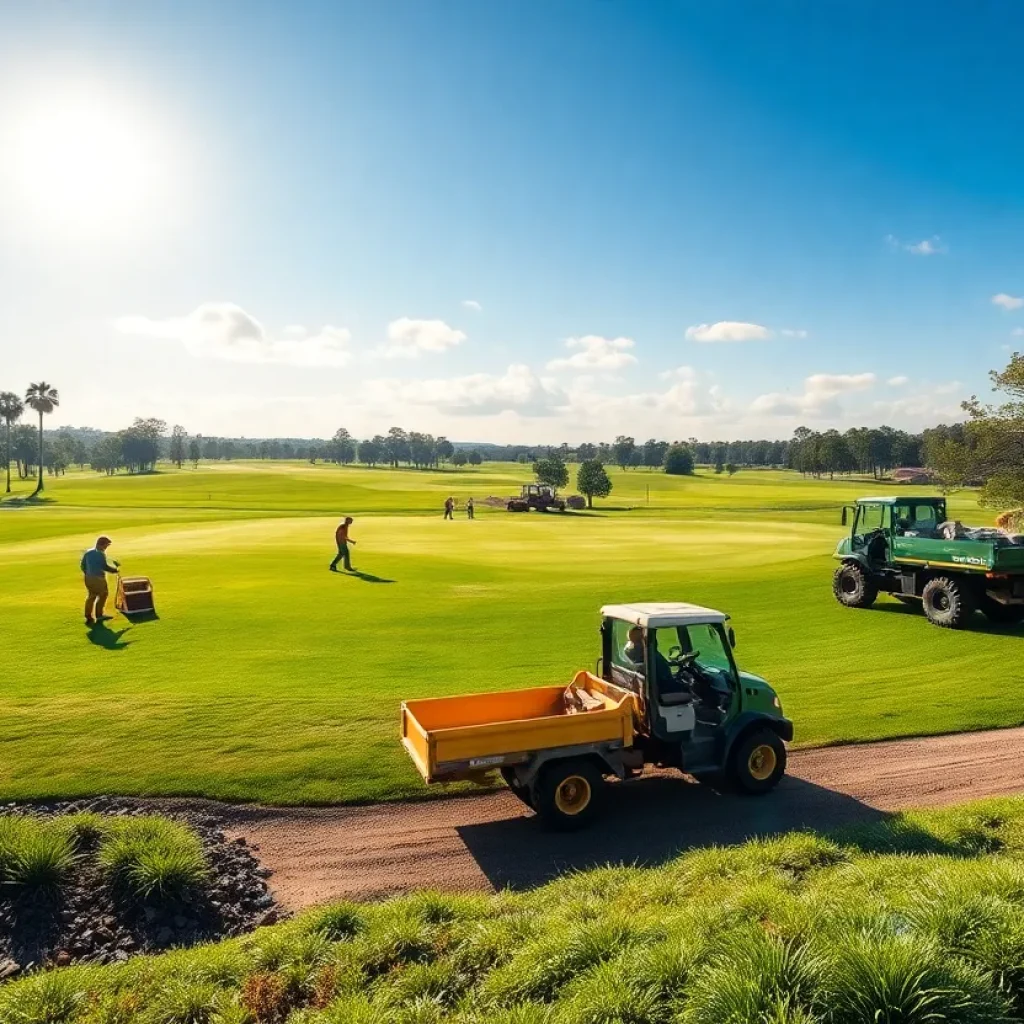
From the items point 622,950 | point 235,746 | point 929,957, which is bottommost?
point 235,746

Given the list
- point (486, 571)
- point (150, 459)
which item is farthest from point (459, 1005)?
point (150, 459)

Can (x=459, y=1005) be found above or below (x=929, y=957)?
below

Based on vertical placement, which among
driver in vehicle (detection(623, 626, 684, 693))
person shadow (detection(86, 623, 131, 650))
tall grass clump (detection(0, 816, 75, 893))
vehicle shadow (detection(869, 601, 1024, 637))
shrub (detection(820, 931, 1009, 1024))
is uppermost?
driver in vehicle (detection(623, 626, 684, 693))

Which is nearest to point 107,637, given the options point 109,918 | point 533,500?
point 109,918

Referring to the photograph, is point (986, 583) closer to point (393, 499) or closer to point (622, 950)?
point (622, 950)

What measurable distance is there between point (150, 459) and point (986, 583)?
681 ft

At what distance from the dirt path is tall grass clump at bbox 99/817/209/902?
85cm

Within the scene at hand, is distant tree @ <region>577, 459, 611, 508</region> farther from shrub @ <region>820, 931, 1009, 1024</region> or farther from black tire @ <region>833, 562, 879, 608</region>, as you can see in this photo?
shrub @ <region>820, 931, 1009, 1024</region>

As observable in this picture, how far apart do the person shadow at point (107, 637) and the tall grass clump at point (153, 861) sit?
1023cm

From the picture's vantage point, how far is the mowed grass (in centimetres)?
1112

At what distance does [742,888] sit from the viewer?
21.8 ft

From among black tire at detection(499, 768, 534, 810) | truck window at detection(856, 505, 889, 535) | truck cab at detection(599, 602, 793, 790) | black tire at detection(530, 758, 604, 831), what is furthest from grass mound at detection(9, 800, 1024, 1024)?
truck window at detection(856, 505, 889, 535)

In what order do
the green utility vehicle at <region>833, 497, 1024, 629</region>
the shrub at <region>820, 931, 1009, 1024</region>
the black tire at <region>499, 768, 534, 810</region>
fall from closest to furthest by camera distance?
the shrub at <region>820, 931, 1009, 1024</region>, the black tire at <region>499, 768, 534, 810</region>, the green utility vehicle at <region>833, 497, 1024, 629</region>

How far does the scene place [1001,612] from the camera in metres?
19.8
